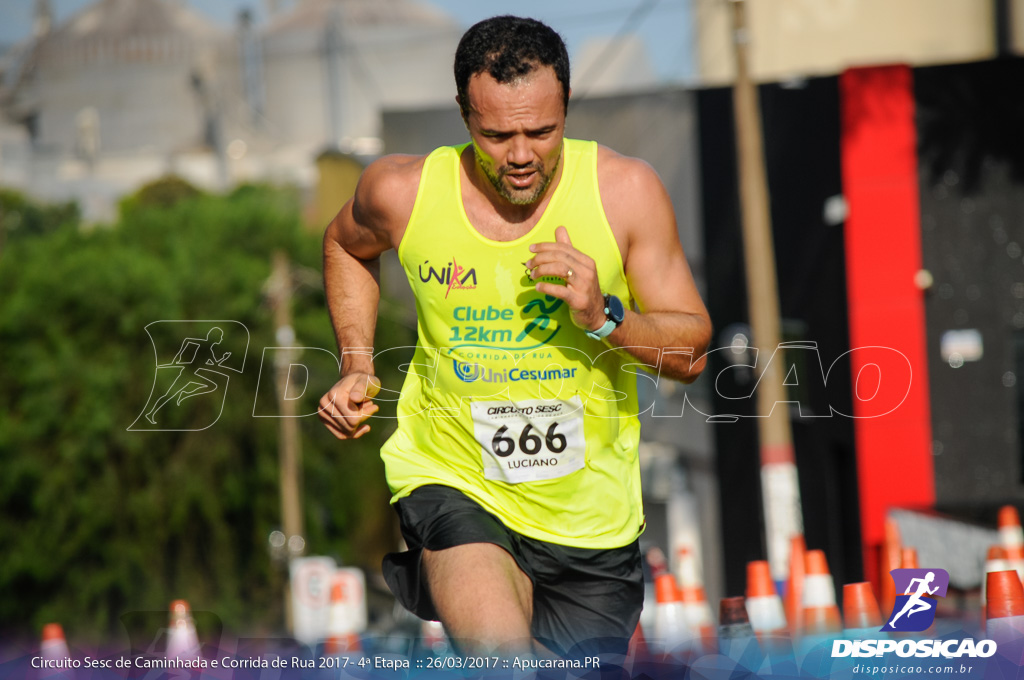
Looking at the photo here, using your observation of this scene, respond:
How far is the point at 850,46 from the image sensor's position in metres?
35.8

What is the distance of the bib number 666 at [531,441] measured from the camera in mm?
3402

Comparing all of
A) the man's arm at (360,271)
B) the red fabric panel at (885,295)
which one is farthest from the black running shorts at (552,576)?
the red fabric panel at (885,295)

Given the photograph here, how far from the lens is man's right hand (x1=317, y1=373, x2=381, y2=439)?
3201 mm

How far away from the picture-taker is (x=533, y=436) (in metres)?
3.40

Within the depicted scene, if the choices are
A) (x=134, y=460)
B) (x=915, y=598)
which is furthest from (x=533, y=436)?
(x=134, y=460)

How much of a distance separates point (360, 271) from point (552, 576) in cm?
113

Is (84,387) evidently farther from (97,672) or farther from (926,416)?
(97,672)

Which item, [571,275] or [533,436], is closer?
[571,275]

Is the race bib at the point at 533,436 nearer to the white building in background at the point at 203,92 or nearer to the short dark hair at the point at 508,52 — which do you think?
the short dark hair at the point at 508,52

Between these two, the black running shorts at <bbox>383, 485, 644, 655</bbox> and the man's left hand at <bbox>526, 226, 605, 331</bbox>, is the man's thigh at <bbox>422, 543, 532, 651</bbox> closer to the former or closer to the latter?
the black running shorts at <bbox>383, 485, 644, 655</bbox>

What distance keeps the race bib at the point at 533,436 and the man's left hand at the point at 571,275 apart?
453 millimetres

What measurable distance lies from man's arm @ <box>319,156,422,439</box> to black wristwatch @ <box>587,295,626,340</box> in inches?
24.7

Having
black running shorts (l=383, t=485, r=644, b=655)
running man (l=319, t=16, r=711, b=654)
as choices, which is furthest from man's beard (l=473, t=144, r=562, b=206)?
black running shorts (l=383, t=485, r=644, b=655)

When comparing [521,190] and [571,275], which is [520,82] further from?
[571,275]
